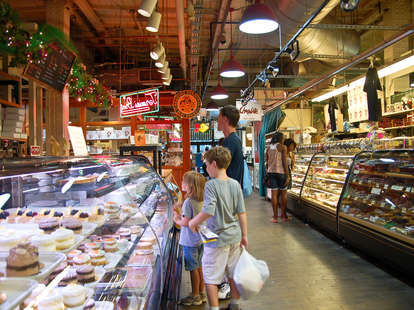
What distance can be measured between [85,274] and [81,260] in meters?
0.13

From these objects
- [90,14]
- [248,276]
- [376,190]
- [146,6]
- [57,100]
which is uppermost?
[90,14]

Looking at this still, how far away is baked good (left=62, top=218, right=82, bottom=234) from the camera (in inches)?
84.6

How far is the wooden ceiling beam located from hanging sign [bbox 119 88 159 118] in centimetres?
195

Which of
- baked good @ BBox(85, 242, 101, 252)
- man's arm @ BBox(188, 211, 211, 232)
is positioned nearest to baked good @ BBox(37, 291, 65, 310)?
baked good @ BBox(85, 242, 101, 252)

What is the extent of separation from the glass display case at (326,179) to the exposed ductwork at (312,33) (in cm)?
259

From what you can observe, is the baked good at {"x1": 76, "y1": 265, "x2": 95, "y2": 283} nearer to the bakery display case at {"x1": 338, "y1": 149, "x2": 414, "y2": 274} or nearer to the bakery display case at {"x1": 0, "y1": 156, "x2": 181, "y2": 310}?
the bakery display case at {"x1": 0, "y1": 156, "x2": 181, "y2": 310}

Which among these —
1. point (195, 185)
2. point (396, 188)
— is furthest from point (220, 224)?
point (396, 188)

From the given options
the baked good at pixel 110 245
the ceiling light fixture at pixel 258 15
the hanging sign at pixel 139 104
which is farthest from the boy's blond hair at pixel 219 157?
the hanging sign at pixel 139 104

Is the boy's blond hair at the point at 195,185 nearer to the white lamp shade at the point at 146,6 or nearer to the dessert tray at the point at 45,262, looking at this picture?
the dessert tray at the point at 45,262

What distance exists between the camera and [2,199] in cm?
212

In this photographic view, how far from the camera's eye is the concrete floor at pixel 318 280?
3.53m

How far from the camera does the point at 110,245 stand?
8.31ft

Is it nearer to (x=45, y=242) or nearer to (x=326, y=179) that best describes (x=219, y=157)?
(x=45, y=242)

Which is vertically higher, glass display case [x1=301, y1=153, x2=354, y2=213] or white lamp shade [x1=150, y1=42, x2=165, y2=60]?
white lamp shade [x1=150, y1=42, x2=165, y2=60]
